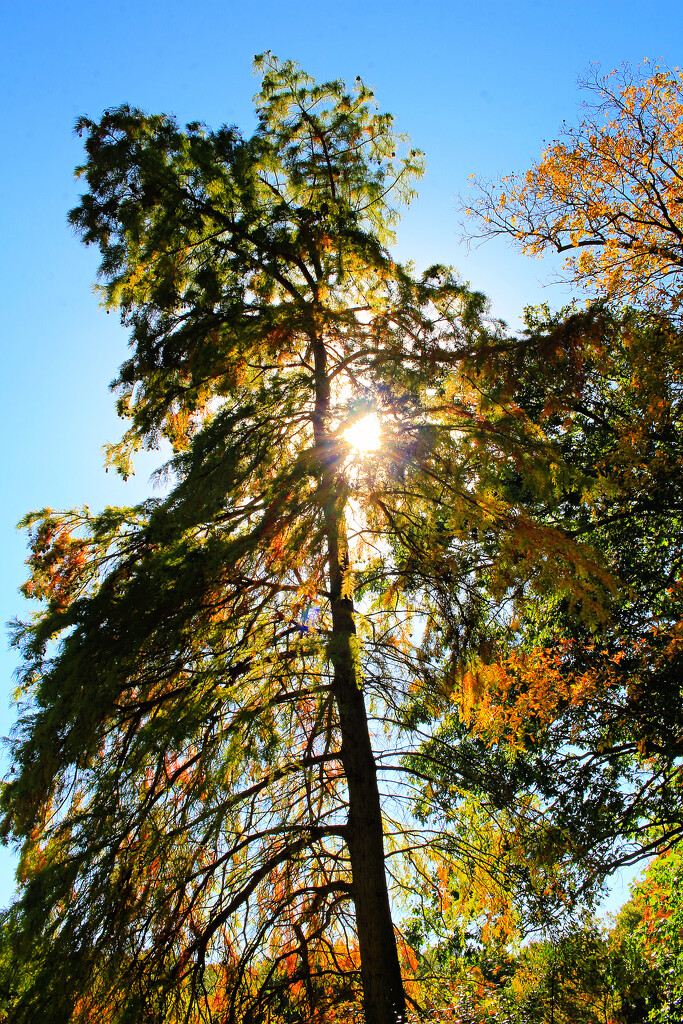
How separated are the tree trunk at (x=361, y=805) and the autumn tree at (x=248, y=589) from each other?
0.02 meters

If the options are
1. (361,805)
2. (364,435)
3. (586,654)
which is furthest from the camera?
(586,654)

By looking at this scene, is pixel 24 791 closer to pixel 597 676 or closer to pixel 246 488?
pixel 246 488

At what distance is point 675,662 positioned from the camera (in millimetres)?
7523

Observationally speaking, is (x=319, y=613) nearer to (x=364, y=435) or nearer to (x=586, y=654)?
(x=364, y=435)

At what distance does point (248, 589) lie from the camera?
17.3ft

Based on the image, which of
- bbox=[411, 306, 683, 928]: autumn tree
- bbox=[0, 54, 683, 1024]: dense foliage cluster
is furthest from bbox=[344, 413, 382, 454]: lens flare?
bbox=[411, 306, 683, 928]: autumn tree

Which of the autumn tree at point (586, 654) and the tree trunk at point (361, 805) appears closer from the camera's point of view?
the tree trunk at point (361, 805)

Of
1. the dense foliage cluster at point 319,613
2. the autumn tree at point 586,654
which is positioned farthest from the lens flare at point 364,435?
the autumn tree at point 586,654

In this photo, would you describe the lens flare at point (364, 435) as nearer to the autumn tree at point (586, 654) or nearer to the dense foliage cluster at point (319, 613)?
the dense foliage cluster at point (319, 613)

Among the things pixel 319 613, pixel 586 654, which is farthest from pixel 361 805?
pixel 586 654

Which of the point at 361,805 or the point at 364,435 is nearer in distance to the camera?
the point at 364,435

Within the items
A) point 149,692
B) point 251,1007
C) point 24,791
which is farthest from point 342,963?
point 24,791

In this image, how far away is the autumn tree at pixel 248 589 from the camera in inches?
155

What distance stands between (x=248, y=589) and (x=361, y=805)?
194 cm
